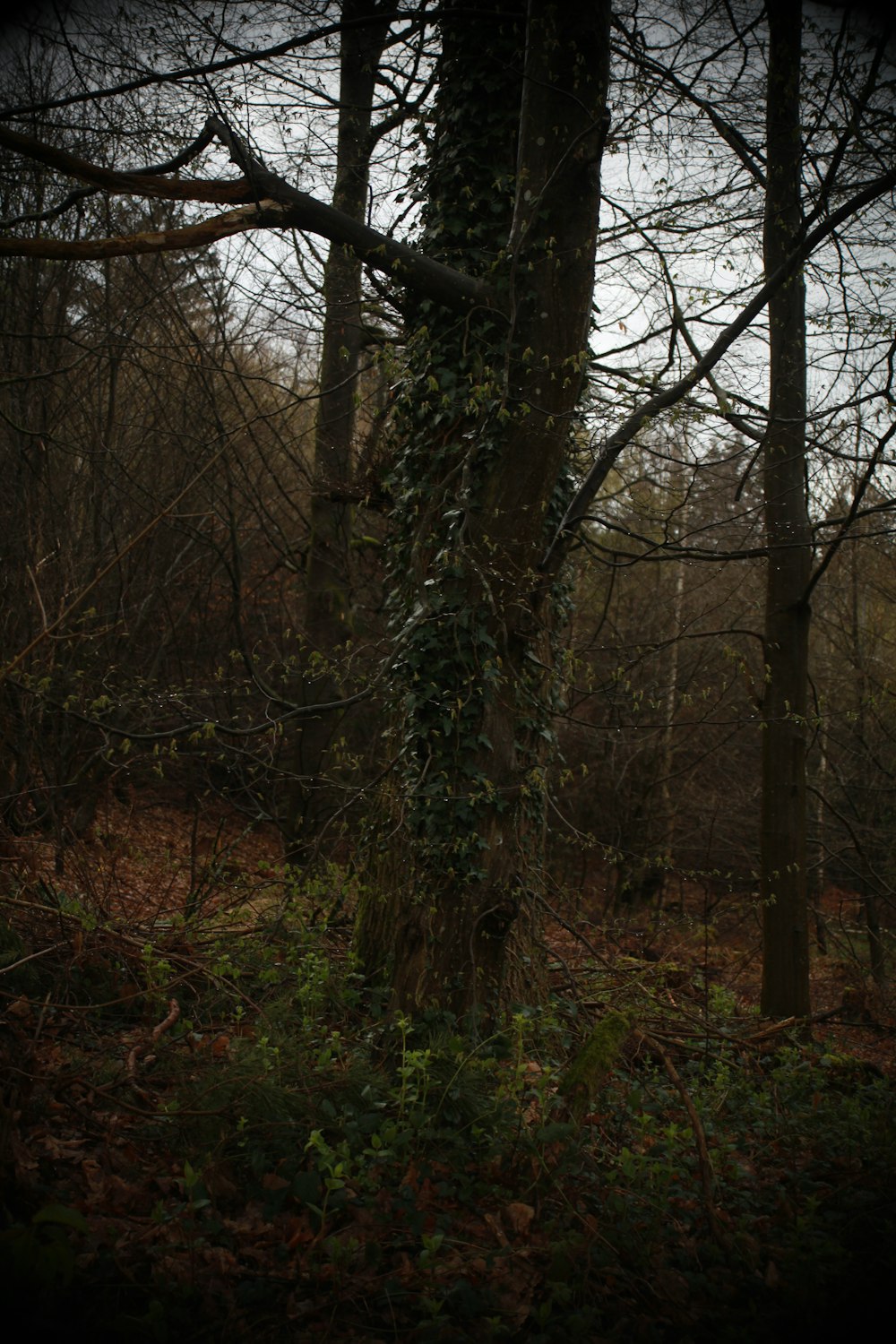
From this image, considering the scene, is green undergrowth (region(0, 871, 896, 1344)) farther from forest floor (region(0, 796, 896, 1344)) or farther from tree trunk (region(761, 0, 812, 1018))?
tree trunk (region(761, 0, 812, 1018))

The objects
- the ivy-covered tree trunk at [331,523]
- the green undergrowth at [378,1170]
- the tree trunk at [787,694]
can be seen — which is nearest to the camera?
the green undergrowth at [378,1170]

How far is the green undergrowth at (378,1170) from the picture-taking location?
10.5 ft

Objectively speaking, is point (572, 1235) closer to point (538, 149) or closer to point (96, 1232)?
point (96, 1232)

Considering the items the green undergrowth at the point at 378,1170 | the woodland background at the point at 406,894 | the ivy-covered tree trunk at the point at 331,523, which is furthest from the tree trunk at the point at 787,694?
the ivy-covered tree trunk at the point at 331,523

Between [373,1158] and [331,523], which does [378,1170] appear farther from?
[331,523]

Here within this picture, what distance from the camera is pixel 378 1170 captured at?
389 centimetres

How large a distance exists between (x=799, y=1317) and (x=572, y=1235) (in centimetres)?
84

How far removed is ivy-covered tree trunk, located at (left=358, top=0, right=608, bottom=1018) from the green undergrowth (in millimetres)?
507

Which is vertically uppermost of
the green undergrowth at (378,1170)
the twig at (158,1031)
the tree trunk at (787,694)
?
the tree trunk at (787,694)

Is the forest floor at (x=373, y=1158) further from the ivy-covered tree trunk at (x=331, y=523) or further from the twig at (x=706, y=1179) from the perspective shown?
the ivy-covered tree trunk at (x=331, y=523)

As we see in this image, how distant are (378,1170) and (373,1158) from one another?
7 centimetres

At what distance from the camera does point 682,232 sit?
6.85 meters

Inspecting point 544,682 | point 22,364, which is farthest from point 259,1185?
point 22,364

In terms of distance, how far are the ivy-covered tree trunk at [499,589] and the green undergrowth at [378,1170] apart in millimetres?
507
